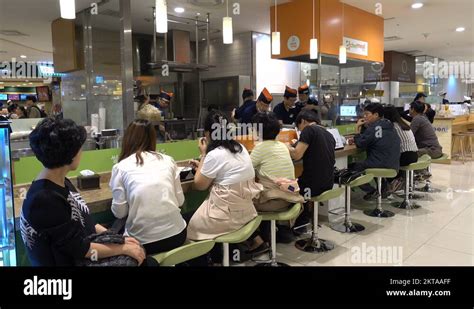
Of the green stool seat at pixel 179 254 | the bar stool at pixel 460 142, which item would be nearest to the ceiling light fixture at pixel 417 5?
the bar stool at pixel 460 142

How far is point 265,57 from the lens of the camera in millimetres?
8203

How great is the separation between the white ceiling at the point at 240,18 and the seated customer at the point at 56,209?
404cm

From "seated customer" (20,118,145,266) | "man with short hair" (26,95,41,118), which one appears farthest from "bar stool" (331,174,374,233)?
"man with short hair" (26,95,41,118)

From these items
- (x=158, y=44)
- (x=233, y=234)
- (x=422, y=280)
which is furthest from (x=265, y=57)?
(x=422, y=280)

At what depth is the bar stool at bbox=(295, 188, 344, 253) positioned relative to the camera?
11.5 feet

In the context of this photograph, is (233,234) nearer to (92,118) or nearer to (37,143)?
(37,143)

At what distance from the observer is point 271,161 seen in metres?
3.14

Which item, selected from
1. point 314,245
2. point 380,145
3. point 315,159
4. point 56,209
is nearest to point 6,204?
point 56,209

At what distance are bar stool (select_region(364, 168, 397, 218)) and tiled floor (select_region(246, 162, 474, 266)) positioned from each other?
10 centimetres

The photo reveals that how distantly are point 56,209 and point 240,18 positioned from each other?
5.99 m

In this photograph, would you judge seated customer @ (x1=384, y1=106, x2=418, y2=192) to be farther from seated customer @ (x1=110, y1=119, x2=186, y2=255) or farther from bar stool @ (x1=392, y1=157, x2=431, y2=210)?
seated customer @ (x1=110, y1=119, x2=186, y2=255)

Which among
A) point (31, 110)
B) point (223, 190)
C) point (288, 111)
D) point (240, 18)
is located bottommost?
point (223, 190)

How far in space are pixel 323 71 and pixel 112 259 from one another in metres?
6.31

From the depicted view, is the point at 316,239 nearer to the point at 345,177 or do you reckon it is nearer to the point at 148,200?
the point at 345,177
